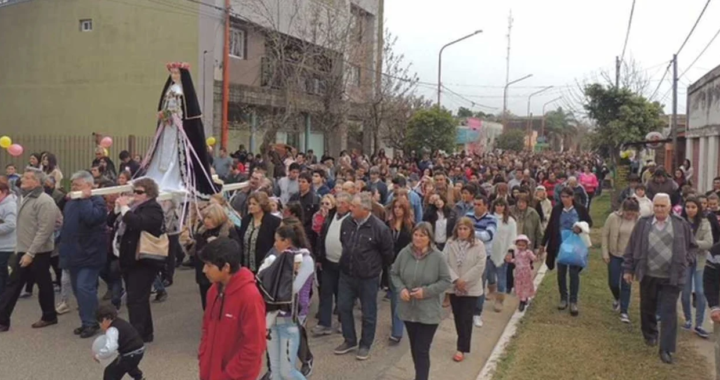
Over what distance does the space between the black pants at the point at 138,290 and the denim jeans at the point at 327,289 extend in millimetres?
1978

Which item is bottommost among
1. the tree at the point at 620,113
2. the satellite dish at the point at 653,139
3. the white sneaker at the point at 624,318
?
the white sneaker at the point at 624,318

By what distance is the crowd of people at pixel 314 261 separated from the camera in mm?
5699

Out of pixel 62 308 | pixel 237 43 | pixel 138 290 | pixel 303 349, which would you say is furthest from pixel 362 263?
pixel 237 43

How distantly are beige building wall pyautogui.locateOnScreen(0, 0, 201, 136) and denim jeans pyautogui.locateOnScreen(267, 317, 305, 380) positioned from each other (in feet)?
56.0

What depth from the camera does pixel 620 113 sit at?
26672mm

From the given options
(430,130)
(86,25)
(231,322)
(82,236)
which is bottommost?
(231,322)

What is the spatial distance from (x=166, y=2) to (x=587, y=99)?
17304 mm

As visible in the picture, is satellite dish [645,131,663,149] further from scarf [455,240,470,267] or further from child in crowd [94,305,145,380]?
child in crowd [94,305,145,380]

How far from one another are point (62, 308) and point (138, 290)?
2.19 meters

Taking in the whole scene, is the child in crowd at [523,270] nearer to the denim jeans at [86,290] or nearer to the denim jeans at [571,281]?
the denim jeans at [571,281]

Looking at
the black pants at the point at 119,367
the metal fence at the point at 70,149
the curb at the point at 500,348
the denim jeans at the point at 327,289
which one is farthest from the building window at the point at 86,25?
the black pants at the point at 119,367

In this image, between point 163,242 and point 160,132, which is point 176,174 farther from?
point 163,242

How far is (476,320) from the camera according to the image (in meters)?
Result: 8.76

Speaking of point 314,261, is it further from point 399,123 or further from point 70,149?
point 399,123
